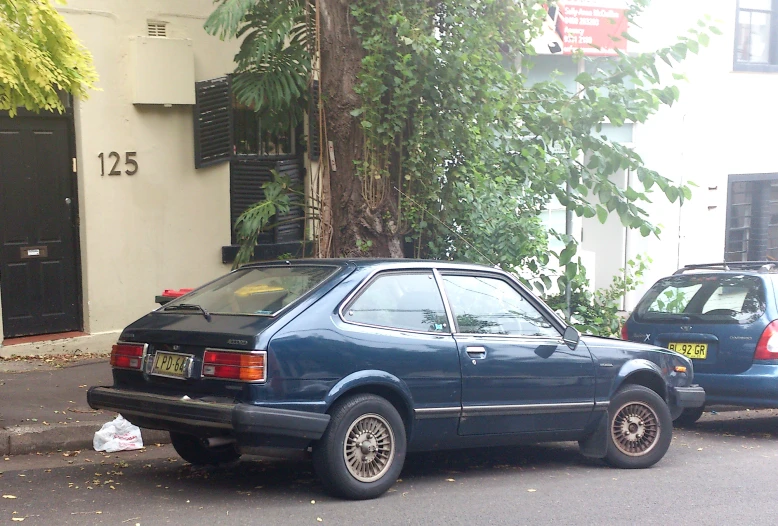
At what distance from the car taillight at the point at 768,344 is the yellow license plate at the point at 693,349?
496 mm

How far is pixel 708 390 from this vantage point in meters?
8.80

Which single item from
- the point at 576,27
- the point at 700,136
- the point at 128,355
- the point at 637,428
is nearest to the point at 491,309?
the point at 637,428

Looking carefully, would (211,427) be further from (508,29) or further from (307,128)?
(307,128)

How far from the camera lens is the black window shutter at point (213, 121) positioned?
11602 millimetres

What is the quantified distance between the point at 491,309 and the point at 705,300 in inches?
133

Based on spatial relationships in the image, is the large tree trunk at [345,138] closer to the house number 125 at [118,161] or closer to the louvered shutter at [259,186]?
the louvered shutter at [259,186]

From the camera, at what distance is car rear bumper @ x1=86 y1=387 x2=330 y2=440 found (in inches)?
213

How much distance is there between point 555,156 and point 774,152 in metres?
9.40

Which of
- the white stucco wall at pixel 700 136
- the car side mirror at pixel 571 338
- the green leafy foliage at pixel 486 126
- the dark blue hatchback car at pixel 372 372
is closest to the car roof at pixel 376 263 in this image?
the dark blue hatchback car at pixel 372 372

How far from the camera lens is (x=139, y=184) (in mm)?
11266

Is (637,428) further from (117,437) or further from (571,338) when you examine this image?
(117,437)

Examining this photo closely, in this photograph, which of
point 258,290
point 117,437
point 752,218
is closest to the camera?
point 258,290

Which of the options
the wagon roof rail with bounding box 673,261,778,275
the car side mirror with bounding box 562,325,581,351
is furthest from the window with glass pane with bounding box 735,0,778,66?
the car side mirror with bounding box 562,325,581,351

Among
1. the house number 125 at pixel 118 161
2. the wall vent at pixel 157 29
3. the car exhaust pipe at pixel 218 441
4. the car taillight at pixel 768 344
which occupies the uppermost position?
the wall vent at pixel 157 29
